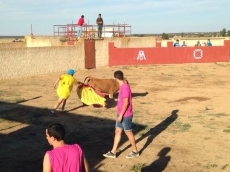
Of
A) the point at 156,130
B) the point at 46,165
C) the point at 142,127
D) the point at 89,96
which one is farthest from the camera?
the point at 89,96

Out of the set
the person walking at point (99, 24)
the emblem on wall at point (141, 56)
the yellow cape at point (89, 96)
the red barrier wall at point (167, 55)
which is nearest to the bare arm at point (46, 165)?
the yellow cape at point (89, 96)

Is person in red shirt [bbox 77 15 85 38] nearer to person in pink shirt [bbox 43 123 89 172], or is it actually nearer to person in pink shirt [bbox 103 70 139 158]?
person in pink shirt [bbox 103 70 139 158]

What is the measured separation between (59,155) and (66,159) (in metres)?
0.08

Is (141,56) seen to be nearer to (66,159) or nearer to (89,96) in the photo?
(89,96)

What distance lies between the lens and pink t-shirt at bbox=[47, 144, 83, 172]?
3234mm

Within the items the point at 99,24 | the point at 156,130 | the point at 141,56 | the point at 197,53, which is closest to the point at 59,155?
the point at 156,130

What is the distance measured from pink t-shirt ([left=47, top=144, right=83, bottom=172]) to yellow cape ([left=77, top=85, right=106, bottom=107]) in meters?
8.23

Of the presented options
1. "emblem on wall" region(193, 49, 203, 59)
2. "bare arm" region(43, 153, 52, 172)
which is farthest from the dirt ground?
"emblem on wall" region(193, 49, 203, 59)

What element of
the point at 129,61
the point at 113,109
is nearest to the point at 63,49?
the point at 129,61

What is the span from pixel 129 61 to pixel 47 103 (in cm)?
1306

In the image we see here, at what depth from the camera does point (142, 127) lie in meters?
9.40

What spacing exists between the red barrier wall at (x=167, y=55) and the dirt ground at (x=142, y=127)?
795cm

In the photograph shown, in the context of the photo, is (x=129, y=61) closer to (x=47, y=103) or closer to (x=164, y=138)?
(x=47, y=103)

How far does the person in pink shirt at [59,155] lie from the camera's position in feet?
10.6
